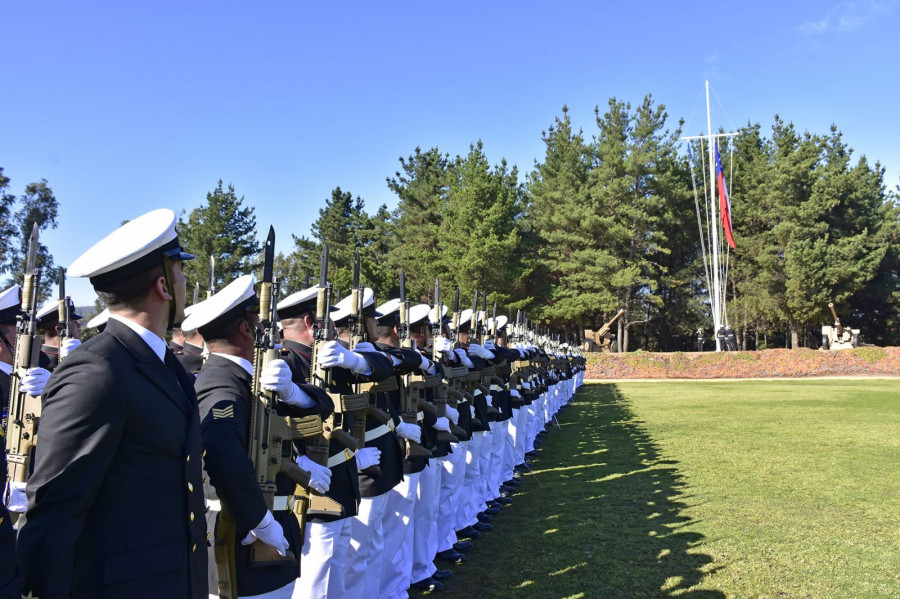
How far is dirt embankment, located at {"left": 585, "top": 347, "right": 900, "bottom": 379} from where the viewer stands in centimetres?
3459

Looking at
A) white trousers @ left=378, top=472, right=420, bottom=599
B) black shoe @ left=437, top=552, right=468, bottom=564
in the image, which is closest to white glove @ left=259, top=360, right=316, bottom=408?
white trousers @ left=378, top=472, right=420, bottom=599

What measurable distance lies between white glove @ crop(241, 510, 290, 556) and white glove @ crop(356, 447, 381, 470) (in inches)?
52.7

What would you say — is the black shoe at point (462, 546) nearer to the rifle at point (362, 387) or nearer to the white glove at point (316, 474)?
the rifle at point (362, 387)

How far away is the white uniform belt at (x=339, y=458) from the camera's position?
3.79 meters

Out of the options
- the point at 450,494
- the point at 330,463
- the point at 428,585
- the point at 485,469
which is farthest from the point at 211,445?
the point at 485,469

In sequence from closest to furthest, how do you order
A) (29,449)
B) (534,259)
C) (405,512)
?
(29,449) → (405,512) → (534,259)

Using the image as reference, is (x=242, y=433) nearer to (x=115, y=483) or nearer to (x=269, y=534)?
(x=269, y=534)

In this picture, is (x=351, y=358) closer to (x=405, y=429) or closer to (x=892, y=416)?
(x=405, y=429)

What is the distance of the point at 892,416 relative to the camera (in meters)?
16.3

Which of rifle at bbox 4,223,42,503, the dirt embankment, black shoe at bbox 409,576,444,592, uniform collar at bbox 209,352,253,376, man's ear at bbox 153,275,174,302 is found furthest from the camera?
the dirt embankment

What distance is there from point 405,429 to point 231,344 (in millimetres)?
2173

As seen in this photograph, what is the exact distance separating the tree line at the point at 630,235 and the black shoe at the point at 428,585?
110 feet

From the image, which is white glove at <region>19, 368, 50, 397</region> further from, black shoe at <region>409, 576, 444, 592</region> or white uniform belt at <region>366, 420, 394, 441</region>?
black shoe at <region>409, 576, 444, 592</region>

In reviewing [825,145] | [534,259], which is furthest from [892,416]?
[825,145]
